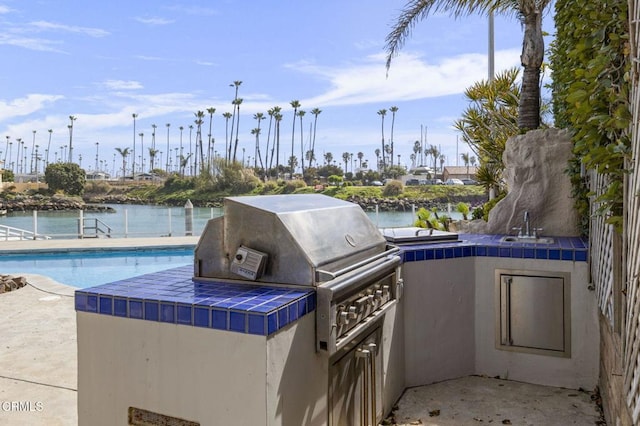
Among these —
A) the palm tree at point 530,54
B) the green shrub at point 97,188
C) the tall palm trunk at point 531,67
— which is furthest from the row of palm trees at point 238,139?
the tall palm trunk at point 531,67

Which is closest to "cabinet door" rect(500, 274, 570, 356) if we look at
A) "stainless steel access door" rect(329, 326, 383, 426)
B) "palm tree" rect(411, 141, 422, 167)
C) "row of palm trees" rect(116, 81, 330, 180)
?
"stainless steel access door" rect(329, 326, 383, 426)

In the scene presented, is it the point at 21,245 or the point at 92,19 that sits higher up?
the point at 92,19

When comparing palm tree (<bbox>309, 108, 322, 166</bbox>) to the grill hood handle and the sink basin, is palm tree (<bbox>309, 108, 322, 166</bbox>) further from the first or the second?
the grill hood handle

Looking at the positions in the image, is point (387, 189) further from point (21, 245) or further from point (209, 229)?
point (209, 229)

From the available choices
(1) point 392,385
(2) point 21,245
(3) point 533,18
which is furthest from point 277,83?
(1) point 392,385

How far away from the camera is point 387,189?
1794 inches

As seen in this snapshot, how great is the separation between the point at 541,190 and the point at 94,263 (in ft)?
31.0

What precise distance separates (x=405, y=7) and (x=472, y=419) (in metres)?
7.10

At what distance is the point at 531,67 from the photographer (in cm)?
697

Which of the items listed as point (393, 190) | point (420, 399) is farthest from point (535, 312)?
point (393, 190)

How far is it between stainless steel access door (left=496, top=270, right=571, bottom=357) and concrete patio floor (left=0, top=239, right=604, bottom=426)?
0.32 metres

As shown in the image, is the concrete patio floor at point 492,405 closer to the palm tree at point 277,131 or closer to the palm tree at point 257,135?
the palm tree at point 277,131

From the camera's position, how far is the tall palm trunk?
22.6 feet

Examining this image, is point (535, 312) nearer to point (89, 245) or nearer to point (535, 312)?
point (535, 312)
